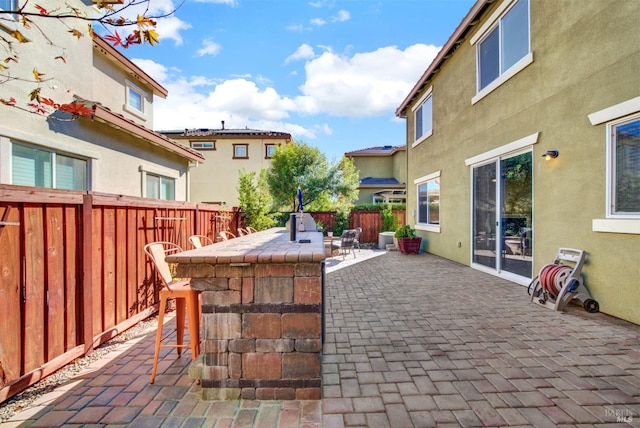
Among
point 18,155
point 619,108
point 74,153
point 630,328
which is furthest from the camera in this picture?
point 74,153

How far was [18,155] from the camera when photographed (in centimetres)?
438

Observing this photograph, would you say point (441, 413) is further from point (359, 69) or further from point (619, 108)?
point (359, 69)

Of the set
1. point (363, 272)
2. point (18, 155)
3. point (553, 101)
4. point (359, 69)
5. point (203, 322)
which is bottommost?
point (363, 272)

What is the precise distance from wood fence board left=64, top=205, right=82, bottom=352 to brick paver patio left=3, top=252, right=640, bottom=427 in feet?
1.27

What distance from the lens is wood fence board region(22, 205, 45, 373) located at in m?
2.33

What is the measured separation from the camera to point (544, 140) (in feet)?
16.3

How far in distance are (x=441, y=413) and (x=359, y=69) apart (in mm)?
13825

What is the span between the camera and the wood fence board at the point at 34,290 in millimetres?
2334

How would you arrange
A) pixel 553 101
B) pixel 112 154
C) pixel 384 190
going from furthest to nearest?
pixel 384 190
pixel 112 154
pixel 553 101

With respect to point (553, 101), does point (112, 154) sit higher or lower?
lower

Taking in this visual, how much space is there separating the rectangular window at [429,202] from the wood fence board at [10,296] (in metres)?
9.21

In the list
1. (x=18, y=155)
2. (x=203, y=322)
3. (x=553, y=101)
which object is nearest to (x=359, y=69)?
(x=553, y=101)

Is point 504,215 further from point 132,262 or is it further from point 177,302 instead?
point 132,262

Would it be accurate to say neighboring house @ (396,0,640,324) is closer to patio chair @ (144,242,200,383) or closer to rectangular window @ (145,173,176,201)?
patio chair @ (144,242,200,383)
